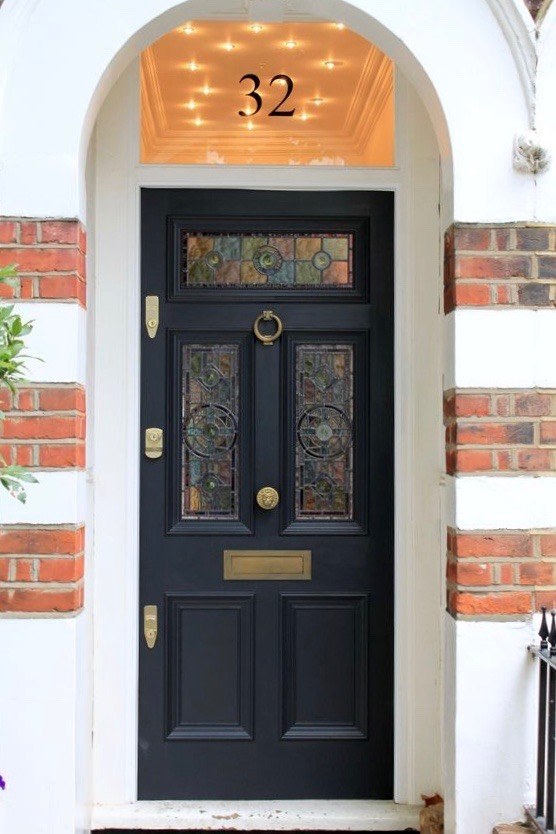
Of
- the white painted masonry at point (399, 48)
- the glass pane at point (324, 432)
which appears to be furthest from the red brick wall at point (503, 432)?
the glass pane at point (324, 432)

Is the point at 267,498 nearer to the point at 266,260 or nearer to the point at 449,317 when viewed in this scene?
the point at 266,260

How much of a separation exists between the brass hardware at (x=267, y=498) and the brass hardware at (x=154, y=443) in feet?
1.37

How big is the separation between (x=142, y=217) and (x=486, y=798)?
94.4 inches

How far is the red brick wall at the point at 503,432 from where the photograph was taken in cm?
292

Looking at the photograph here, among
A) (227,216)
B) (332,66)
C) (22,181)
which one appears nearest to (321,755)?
(227,216)

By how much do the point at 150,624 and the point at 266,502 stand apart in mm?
649

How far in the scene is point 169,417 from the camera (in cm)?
363

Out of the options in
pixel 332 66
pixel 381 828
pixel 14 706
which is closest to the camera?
pixel 14 706

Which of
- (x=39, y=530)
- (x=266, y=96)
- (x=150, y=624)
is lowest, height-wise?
(x=150, y=624)

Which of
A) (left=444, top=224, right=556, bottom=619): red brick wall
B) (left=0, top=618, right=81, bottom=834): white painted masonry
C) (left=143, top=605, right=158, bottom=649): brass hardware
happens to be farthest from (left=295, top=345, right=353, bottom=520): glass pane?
(left=0, top=618, right=81, bottom=834): white painted masonry

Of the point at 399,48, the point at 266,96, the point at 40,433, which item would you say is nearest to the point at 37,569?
the point at 40,433

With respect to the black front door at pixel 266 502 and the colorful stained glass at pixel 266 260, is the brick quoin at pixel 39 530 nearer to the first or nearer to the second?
the black front door at pixel 266 502

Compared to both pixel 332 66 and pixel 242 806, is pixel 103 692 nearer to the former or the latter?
pixel 242 806

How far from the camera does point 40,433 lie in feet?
9.52
